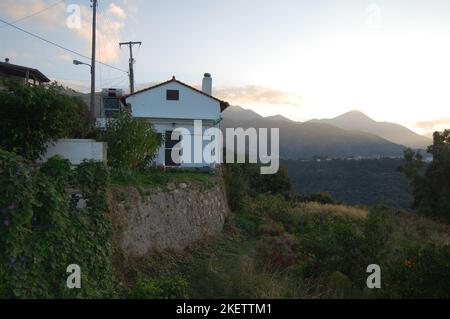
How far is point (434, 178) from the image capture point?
121 ft

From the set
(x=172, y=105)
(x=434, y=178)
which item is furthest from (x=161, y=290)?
(x=434, y=178)

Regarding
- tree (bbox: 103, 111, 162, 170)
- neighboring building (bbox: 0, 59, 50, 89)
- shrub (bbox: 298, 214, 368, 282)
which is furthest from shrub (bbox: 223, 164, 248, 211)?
neighboring building (bbox: 0, 59, 50, 89)

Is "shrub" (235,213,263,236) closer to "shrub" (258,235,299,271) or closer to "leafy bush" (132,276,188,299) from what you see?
"shrub" (258,235,299,271)

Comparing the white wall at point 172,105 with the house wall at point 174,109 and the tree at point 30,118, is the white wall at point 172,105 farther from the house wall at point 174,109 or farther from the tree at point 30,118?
the tree at point 30,118

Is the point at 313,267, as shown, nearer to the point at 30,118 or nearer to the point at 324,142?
the point at 30,118

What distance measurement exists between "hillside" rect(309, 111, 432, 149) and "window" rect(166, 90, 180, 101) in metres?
87.2

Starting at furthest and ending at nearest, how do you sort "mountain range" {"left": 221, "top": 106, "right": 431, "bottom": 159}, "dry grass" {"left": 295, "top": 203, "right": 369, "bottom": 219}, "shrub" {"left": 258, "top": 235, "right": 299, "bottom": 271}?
"mountain range" {"left": 221, "top": 106, "right": 431, "bottom": 159}, "dry grass" {"left": 295, "top": 203, "right": 369, "bottom": 219}, "shrub" {"left": 258, "top": 235, "right": 299, "bottom": 271}

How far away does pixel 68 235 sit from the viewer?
26.1ft

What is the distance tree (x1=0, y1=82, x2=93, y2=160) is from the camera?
12.2 metres

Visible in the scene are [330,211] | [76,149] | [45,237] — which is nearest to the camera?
[45,237]

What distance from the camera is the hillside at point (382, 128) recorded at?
111 m

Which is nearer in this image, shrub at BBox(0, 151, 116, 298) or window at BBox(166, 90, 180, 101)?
shrub at BBox(0, 151, 116, 298)

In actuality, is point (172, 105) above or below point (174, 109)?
above

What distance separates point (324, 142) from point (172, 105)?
76.3 m
